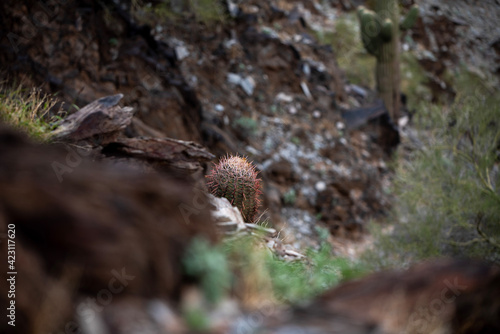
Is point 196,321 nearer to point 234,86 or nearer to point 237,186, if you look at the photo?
point 237,186

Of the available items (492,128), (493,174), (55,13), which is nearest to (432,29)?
(492,128)

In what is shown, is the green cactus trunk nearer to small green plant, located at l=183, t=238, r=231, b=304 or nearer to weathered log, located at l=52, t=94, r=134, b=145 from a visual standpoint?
weathered log, located at l=52, t=94, r=134, b=145

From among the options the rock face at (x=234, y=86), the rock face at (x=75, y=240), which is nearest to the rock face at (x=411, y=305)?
the rock face at (x=75, y=240)

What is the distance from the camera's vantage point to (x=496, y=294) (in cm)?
157

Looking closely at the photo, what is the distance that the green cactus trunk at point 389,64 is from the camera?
46.2 feet

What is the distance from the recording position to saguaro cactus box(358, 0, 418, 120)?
1395 centimetres

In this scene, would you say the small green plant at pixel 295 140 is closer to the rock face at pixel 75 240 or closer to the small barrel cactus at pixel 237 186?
the small barrel cactus at pixel 237 186

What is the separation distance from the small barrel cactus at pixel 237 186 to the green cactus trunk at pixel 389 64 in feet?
36.1

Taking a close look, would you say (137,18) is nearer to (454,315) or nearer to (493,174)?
(493,174)

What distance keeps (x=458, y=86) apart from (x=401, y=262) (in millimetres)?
13491

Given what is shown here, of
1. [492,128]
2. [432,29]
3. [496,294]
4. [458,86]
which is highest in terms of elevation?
[496,294]

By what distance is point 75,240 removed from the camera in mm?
1504

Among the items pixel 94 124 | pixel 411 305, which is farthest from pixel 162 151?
pixel 411 305

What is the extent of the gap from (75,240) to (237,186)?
288cm
